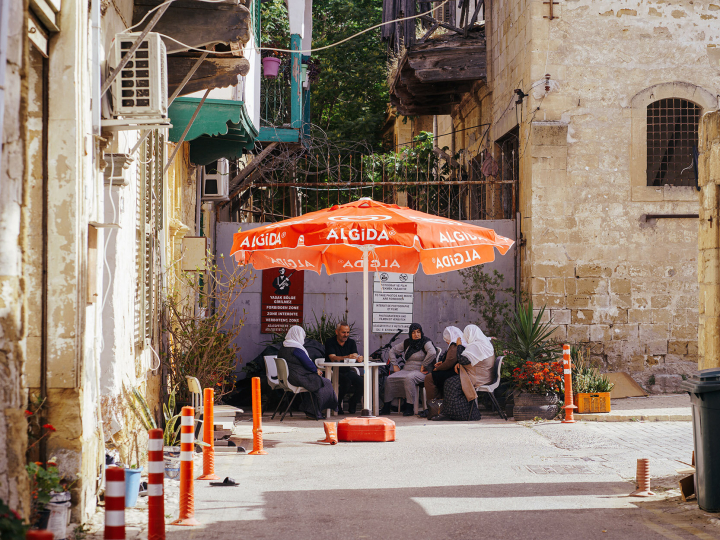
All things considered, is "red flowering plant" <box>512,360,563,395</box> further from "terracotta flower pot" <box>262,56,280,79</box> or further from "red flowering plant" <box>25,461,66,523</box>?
"terracotta flower pot" <box>262,56,280,79</box>

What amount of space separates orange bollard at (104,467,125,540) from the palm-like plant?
9531 mm

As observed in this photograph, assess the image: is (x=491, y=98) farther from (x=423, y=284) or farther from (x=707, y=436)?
(x=707, y=436)

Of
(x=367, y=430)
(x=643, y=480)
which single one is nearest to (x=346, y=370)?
(x=367, y=430)

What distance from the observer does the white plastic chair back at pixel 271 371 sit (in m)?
12.3

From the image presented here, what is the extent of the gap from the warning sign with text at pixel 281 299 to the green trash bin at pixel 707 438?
901 cm

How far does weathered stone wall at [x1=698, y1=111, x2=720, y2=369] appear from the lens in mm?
7824

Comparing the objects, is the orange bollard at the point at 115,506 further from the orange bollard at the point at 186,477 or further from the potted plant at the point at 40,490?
the orange bollard at the point at 186,477

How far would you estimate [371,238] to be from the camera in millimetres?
9336

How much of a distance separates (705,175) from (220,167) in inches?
363

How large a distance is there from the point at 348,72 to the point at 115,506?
960 inches

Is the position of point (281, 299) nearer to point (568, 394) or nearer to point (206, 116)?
point (206, 116)

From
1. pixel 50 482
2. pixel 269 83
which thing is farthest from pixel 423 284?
pixel 50 482

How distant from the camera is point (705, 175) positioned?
8062 mm

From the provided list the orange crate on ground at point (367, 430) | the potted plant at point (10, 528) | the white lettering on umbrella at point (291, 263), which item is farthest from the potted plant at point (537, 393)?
the potted plant at point (10, 528)
